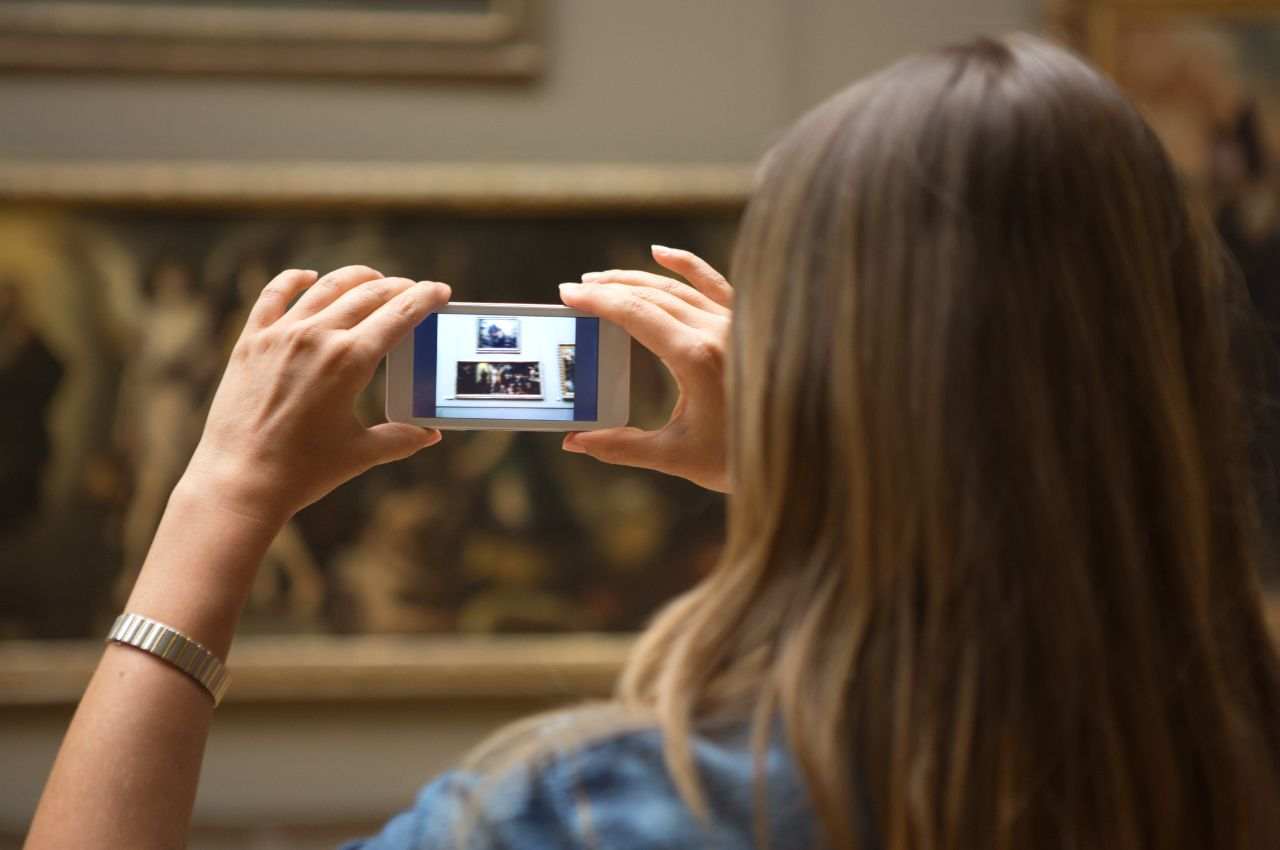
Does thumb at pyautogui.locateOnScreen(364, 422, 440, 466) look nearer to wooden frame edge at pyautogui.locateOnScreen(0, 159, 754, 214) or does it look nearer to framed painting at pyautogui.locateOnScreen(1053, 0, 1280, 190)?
wooden frame edge at pyautogui.locateOnScreen(0, 159, 754, 214)

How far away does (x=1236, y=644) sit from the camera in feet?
3.08

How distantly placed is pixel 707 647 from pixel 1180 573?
33 cm

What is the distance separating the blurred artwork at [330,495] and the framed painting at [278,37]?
1.61 ft

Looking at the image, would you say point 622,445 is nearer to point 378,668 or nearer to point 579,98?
point 378,668

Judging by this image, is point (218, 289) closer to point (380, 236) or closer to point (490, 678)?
point (380, 236)

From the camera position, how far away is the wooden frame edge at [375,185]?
426 centimetres

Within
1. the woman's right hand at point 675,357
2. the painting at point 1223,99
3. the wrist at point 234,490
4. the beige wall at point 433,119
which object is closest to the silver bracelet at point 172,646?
the wrist at point 234,490

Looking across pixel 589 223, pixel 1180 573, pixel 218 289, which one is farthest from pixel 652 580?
pixel 1180 573

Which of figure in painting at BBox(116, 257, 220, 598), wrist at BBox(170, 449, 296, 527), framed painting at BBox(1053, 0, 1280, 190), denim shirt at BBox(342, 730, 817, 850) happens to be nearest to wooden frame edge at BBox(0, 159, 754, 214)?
figure in painting at BBox(116, 257, 220, 598)

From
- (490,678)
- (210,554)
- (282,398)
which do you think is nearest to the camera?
(210,554)

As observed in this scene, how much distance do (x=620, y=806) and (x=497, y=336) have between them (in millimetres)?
906

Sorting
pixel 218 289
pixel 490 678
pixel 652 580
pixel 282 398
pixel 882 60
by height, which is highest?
pixel 882 60

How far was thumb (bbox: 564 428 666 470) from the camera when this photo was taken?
5.07 feet

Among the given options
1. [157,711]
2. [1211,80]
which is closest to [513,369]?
Answer: [157,711]
